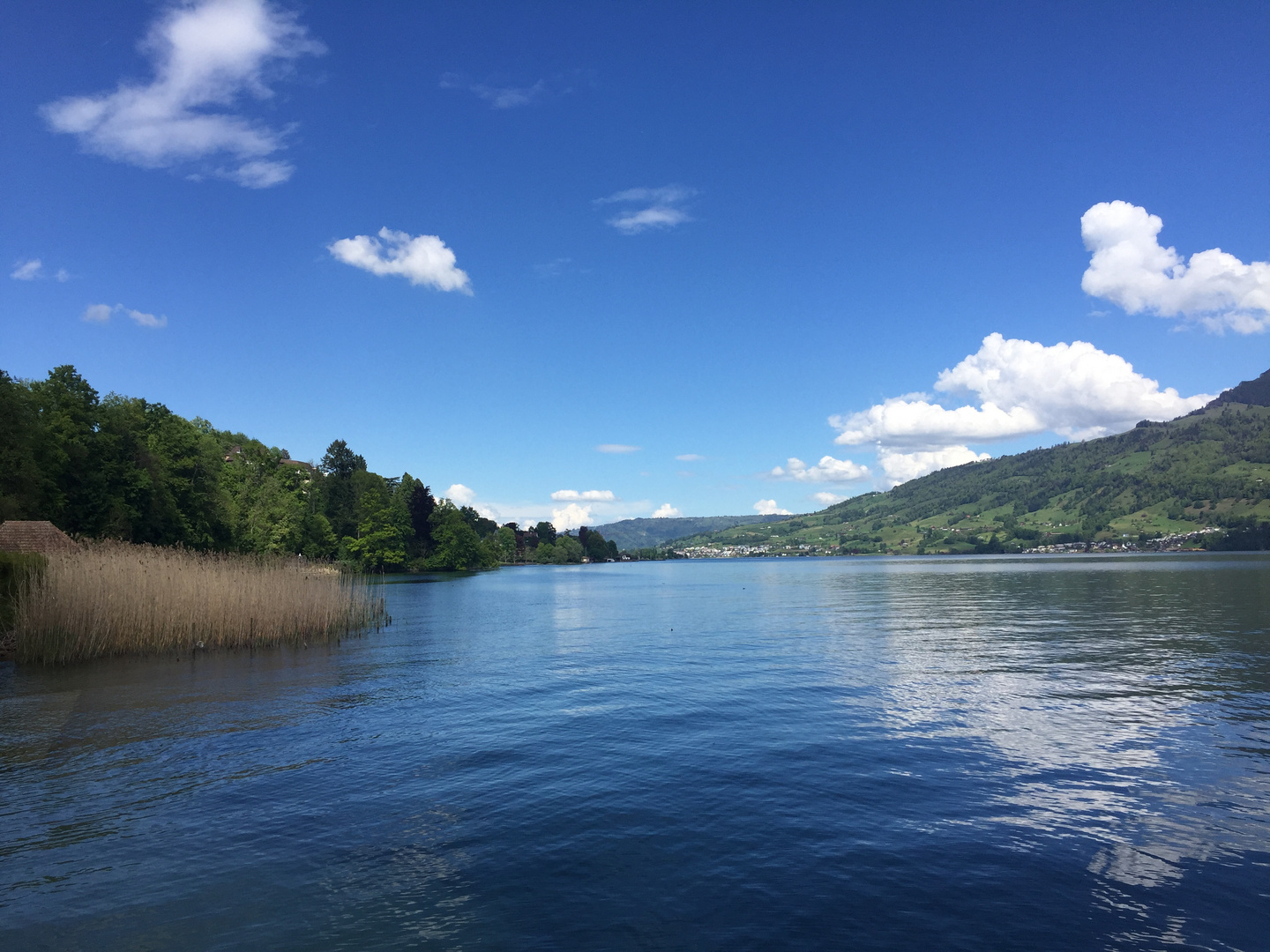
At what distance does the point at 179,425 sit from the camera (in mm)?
69562

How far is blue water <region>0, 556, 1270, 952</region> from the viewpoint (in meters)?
8.43

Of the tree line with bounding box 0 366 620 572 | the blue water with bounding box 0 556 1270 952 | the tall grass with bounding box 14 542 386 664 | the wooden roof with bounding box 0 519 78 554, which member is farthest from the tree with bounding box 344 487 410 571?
the blue water with bounding box 0 556 1270 952

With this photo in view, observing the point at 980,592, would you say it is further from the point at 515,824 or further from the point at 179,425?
the point at 179,425

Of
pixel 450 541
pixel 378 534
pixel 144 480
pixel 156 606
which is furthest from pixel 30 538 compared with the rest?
pixel 450 541

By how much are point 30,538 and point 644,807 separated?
39.4 m

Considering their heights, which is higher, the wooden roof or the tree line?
the tree line

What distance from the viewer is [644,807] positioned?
40.4 ft

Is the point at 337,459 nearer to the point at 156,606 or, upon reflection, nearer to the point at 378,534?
the point at 378,534

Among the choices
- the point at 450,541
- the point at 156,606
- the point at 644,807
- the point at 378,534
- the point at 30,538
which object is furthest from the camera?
the point at 450,541

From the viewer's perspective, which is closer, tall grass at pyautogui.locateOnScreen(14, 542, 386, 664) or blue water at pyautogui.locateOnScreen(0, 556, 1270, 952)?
blue water at pyautogui.locateOnScreen(0, 556, 1270, 952)

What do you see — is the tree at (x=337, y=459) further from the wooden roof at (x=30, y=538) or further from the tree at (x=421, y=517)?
the wooden roof at (x=30, y=538)

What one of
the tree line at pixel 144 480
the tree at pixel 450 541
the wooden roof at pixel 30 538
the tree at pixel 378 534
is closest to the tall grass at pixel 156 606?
the wooden roof at pixel 30 538

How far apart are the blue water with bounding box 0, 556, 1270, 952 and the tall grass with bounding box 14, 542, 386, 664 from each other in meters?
1.60

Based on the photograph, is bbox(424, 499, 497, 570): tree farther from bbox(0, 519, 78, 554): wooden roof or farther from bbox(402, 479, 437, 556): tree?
bbox(0, 519, 78, 554): wooden roof
